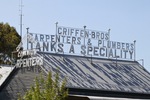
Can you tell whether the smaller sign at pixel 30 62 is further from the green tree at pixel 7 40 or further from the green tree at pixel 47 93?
the green tree at pixel 7 40

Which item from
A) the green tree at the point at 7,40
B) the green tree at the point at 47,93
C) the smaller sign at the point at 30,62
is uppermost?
the green tree at the point at 7,40

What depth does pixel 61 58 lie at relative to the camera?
1912 inches

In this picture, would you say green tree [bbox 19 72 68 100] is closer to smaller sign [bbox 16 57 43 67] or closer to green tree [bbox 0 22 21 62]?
smaller sign [bbox 16 57 43 67]

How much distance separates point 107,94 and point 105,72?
12.7 ft

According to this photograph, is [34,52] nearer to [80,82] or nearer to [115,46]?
[80,82]

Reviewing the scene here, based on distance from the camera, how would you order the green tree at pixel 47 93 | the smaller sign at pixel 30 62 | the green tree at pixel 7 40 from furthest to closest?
the green tree at pixel 7 40 → the smaller sign at pixel 30 62 → the green tree at pixel 47 93

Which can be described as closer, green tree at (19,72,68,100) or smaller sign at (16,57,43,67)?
green tree at (19,72,68,100)

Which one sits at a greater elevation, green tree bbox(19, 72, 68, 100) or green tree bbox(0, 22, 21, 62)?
green tree bbox(0, 22, 21, 62)

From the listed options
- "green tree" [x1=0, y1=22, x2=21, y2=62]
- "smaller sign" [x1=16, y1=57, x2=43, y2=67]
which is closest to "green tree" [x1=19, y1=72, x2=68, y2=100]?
"smaller sign" [x1=16, y1=57, x2=43, y2=67]

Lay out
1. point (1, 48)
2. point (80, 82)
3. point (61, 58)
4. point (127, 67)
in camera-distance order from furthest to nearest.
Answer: point (1, 48) → point (127, 67) → point (61, 58) → point (80, 82)

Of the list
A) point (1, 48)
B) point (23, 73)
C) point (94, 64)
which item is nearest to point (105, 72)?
point (94, 64)

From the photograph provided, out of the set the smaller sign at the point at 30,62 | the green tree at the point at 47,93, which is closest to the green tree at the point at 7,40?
the smaller sign at the point at 30,62

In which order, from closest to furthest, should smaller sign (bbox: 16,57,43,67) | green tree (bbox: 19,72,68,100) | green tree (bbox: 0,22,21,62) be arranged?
green tree (bbox: 19,72,68,100) < smaller sign (bbox: 16,57,43,67) < green tree (bbox: 0,22,21,62)

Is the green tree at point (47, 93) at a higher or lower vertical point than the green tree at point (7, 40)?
lower
